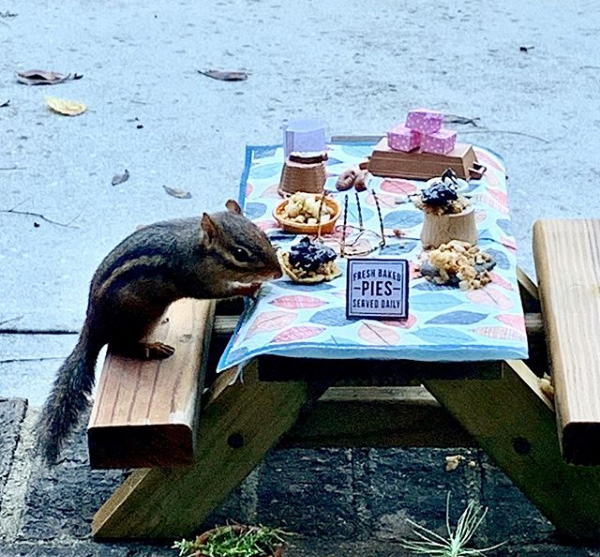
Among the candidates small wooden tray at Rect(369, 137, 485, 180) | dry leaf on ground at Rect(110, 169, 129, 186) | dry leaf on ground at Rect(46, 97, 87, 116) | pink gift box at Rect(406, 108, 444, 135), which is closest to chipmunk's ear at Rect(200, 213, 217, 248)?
small wooden tray at Rect(369, 137, 485, 180)

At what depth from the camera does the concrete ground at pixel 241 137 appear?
9.65 ft

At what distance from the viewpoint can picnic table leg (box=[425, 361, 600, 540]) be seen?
8.48ft

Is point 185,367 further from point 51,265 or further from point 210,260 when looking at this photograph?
point 51,265

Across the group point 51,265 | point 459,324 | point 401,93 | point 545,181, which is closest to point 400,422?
point 459,324

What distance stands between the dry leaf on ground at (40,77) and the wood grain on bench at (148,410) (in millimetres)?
3389

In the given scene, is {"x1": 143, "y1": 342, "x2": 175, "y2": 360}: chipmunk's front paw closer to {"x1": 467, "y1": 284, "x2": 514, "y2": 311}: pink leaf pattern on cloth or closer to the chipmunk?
the chipmunk

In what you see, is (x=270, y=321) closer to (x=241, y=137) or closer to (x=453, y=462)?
(x=453, y=462)

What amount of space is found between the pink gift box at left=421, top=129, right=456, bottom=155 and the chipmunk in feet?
2.49

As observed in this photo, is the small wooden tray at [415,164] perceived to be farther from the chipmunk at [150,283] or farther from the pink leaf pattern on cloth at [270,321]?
the pink leaf pattern on cloth at [270,321]

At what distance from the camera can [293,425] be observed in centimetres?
268

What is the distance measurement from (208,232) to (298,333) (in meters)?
0.36

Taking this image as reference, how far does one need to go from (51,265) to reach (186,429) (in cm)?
193

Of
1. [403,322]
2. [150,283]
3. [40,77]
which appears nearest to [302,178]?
[150,283]

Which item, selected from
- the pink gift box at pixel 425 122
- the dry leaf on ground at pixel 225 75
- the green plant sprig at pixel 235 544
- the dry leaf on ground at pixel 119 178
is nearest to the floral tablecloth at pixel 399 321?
the pink gift box at pixel 425 122
